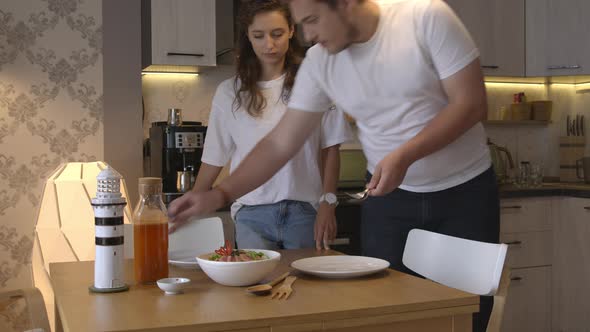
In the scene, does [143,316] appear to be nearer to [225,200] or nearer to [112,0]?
[225,200]

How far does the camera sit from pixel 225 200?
1.91 meters

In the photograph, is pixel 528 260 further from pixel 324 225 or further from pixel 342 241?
pixel 324 225

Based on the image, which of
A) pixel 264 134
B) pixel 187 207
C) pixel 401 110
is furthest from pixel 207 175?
pixel 401 110

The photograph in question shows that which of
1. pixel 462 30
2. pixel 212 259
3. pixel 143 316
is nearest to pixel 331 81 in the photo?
pixel 462 30

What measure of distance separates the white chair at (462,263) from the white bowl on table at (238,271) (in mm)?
485

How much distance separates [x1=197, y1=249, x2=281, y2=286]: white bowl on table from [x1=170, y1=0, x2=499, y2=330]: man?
1.02 ft

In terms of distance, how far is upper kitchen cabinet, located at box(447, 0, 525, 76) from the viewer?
411cm

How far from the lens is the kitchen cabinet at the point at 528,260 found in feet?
12.6

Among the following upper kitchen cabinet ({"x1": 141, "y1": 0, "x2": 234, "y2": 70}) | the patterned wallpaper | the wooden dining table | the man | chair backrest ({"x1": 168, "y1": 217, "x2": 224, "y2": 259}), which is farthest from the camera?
upper kitchen cabinet ({"x1": 141, "y1": 0, "x2": 234, "y2": 70})

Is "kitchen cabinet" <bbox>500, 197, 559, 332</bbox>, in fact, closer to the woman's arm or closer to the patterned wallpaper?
the woman's arm

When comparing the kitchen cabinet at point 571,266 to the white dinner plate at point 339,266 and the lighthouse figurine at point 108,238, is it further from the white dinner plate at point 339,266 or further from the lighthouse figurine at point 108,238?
Result: the lighthouse figurine at point 108,238

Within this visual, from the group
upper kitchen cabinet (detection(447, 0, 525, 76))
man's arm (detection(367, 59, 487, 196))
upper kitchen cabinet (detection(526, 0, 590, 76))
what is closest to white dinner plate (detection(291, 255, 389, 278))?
man's arm (detection(367, 59, 487, 196))

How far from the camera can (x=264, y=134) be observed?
2.40 meters

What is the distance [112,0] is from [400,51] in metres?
1.87
